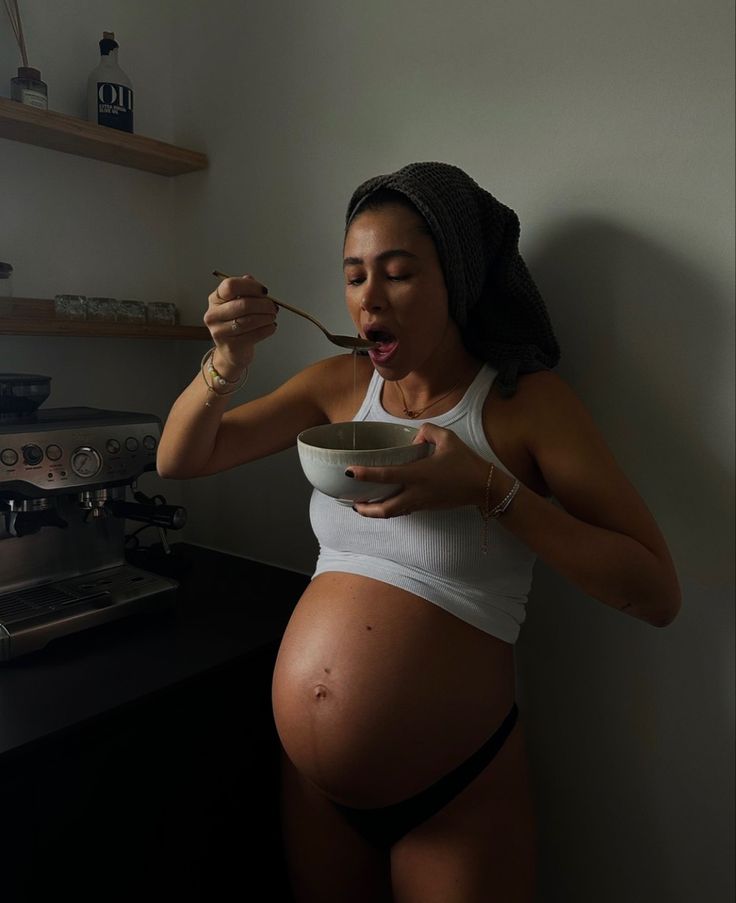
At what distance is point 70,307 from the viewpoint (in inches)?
55.6

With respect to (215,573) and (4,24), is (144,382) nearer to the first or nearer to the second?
(215,573)

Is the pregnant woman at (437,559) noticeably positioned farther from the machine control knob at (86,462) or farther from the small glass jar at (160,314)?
the small glass jar at (160,314)

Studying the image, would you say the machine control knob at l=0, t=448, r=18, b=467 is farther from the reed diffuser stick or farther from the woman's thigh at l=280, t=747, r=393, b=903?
the reed diffuser stick

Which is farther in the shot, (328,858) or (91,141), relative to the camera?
(91,141)

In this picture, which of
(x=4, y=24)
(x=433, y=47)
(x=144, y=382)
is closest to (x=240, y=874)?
(x=144, y=382)

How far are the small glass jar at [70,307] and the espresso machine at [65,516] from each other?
0.69ft

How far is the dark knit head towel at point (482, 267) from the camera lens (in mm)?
946

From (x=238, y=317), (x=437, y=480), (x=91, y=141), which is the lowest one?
(x=437, y=480)

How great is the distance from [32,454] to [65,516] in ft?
0.60

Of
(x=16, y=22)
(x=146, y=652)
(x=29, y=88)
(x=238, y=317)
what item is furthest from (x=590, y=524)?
(x=16, y=22)

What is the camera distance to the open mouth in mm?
965

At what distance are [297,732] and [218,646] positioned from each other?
26 cm

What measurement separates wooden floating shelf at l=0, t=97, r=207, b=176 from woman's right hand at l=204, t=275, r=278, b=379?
25.6 inches

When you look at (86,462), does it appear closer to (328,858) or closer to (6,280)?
(6,280)
